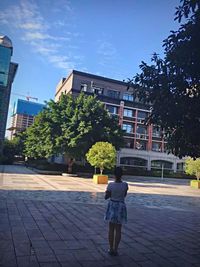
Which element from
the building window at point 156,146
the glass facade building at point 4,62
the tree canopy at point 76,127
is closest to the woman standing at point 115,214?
the glass facade building at point 4,62

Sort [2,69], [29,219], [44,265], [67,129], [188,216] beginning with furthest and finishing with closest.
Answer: [67,129]
[2,69]
[188,216]
[29,219]
[44,265]

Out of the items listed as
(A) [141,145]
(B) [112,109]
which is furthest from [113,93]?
(A) [141,145]

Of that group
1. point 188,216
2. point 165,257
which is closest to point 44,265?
point 165,257

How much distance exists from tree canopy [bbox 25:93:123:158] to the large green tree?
2171cm

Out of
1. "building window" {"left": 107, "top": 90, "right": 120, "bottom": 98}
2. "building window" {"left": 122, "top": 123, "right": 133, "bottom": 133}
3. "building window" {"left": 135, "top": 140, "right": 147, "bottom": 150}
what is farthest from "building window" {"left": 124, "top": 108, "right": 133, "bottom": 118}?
Answer: "building window" {"left": 135, "top": 140, "right": 147, "bottom": 150}

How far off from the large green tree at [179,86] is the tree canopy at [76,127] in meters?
21.7

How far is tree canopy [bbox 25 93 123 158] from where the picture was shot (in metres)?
28.8

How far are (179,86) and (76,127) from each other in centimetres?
2411

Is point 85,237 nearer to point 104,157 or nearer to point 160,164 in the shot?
point 104,157

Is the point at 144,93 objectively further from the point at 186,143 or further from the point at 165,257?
the point at 165,257

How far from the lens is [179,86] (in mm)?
5820

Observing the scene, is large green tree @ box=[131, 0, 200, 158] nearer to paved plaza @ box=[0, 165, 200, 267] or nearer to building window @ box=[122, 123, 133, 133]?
paved plaza @ box=[0, 165, 200, 267]

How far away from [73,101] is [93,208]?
70.6 ft

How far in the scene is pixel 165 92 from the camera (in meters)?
6.01
